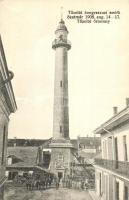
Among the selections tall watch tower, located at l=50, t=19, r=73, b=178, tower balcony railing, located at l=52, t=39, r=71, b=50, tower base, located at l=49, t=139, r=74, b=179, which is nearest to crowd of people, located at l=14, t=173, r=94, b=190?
tower base, located at l=49, t=139, r=74, b=179

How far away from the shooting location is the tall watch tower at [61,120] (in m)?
35.5

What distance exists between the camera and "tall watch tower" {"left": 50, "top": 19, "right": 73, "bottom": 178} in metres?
35.5

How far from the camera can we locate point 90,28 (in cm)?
1330

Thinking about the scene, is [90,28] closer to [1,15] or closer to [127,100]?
[1,15]

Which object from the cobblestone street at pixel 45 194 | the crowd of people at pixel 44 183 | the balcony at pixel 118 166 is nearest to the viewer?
the balcony at pixel 118 166

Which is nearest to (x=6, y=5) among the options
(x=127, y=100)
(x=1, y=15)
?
(x=1, y=15)

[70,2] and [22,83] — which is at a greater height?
[70,2]

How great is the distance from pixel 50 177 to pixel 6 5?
85.5 ft

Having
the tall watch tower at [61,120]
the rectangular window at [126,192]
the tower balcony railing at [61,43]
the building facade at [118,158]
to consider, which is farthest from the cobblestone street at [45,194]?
the tower balcony railing at [61,43]

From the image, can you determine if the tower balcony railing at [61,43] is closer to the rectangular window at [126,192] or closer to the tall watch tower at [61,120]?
the tall watch tower at [61,120]

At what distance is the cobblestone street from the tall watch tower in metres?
6.75

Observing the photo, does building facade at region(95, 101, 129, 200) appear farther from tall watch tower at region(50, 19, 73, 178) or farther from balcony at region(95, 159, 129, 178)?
tall watch tower at region(50, 19, 73, 178)

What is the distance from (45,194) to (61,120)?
11.8m

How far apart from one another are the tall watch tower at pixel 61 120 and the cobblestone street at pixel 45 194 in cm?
675
